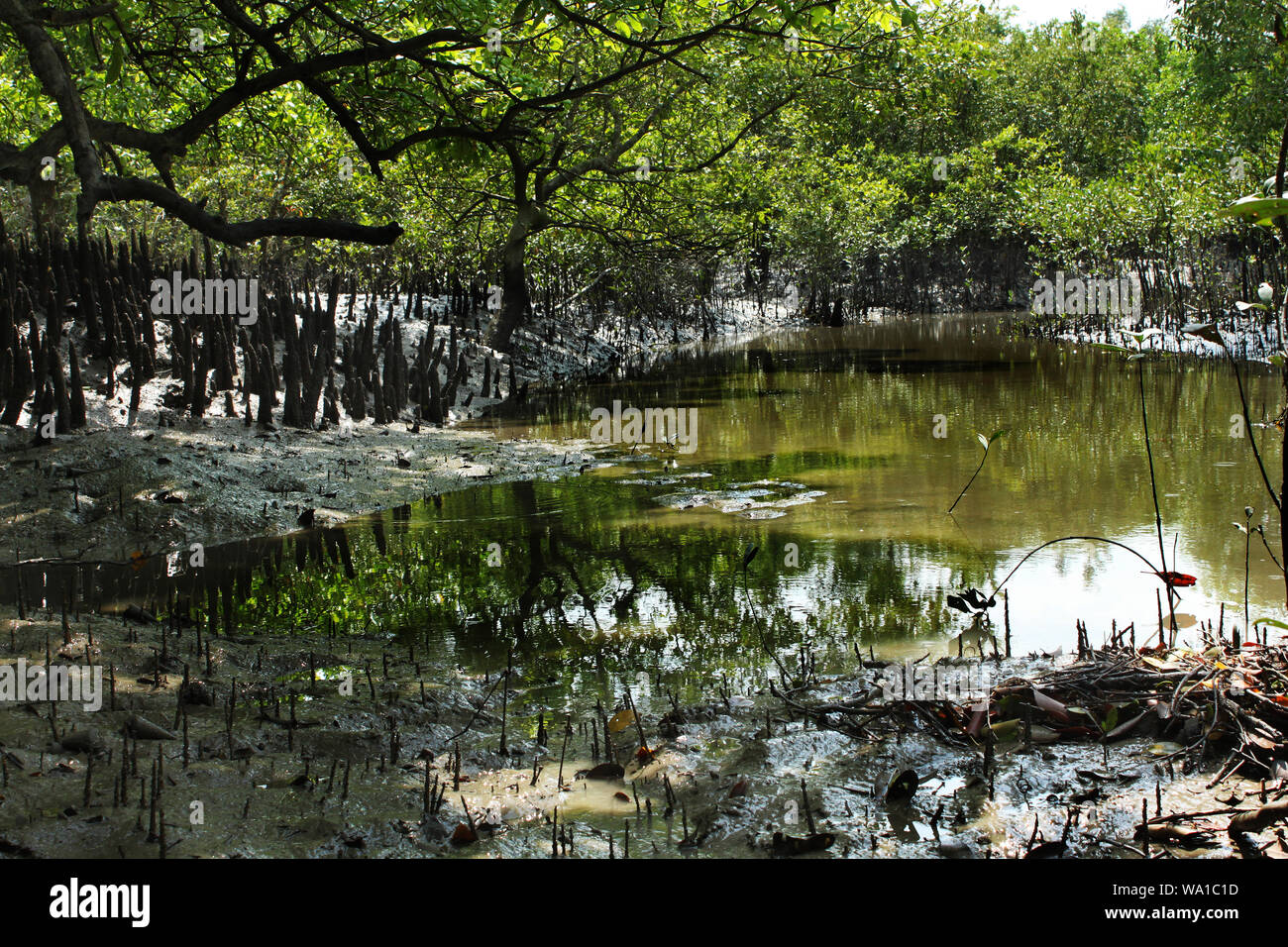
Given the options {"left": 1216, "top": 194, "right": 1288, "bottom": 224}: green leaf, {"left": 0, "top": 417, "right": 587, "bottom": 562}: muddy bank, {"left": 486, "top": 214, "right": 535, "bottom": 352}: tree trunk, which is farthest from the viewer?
{"left": 486, "top": 214, "right": 535, "bottom": 352}: tree trunk

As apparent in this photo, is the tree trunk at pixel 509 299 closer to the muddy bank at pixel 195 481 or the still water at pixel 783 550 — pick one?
the still water at pixel 783 550

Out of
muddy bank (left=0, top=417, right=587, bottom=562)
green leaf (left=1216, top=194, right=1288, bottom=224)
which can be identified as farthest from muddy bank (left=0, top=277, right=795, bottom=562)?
green leaf (left=1216, top=194, right=1288, bottom=224)

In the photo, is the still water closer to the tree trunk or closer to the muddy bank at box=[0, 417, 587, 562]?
the muddy bank at box=[0, 417, 587, 562]

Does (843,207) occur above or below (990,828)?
above

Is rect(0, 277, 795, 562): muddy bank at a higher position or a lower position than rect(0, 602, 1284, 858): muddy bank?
higher

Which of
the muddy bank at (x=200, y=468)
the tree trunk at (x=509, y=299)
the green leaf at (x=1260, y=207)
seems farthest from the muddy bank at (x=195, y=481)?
the tree trunk at (x=509, y=299)

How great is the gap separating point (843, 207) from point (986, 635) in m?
32.8

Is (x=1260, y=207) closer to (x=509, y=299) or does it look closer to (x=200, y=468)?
(x=200, y=468)

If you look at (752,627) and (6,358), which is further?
(6,358)

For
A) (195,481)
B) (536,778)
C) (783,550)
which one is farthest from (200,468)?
(536,778)

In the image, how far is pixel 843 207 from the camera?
3569 centimetres

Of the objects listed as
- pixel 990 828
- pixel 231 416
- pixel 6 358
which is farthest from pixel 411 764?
pixel 231 416

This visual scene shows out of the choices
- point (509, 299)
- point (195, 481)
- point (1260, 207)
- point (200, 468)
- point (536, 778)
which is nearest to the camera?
point (1260, 207)
